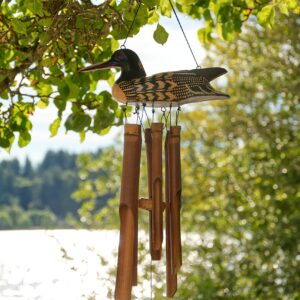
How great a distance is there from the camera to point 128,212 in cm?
178

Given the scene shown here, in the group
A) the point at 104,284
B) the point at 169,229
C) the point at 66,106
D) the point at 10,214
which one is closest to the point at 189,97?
the point at 169,229

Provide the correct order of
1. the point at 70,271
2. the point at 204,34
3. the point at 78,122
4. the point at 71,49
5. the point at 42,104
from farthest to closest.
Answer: the point at 70,271 → the point at 204,34 → the point at 42,104 → the point at 78,122 → the point at 71,49

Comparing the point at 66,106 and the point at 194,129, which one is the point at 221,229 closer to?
the point at 194,129

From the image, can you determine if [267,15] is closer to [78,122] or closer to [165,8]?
[165,8]

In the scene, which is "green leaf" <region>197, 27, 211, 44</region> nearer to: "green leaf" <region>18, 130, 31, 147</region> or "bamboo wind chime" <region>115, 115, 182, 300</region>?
"green leaf" <region>18, 130, 31, 147</region>

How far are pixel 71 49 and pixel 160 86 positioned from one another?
640 mm

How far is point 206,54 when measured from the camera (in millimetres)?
5453

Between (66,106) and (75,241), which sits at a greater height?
(66,106)

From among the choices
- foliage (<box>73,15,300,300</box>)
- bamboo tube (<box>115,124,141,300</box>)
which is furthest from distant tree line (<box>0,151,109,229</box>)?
bamboo tube (<box>115,124,141,300</box>)

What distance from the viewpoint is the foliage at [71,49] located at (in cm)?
218

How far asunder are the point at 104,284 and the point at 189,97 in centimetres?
216

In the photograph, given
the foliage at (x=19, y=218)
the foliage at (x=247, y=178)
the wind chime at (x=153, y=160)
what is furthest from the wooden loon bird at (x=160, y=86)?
the foliage at (x=19, y=218)

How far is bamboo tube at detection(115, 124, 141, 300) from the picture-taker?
1.78 meters

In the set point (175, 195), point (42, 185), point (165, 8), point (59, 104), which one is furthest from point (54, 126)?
point (42, 185)
